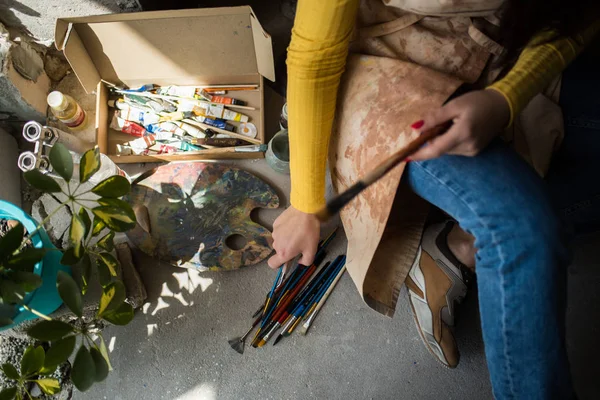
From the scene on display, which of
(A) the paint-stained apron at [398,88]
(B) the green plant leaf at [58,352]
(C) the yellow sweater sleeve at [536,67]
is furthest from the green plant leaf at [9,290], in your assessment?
(C) the yellow sweater sleeve at [536,67]

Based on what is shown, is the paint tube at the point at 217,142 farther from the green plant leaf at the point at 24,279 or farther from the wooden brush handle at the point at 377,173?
the wooden brush handle at the point at 377,173

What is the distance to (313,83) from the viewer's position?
26.5 inches

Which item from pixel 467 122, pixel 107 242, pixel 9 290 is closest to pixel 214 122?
pixel 107 242

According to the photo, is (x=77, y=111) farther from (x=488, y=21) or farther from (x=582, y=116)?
(x=582, y=116)

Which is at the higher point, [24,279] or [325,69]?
[325,69]

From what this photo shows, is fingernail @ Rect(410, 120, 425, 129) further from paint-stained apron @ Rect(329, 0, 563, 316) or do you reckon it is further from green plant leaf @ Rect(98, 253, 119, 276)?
green plant leaf @ Rect(98, 253, 119, 276)

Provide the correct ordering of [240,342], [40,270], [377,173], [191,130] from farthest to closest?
[191,130]
[240,342]
[40,270]
[377,173]

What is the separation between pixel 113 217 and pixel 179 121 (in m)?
0.59

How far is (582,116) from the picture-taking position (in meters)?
0.82

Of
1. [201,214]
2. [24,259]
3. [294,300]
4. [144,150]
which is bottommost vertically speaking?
[294,300]

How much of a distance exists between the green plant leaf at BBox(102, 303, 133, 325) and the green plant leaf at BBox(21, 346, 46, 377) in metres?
0.12

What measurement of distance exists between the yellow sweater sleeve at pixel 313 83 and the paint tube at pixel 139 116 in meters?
0.69

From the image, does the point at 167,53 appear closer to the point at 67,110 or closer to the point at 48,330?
the point at 67,110

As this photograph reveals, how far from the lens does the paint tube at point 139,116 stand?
1277 mm
